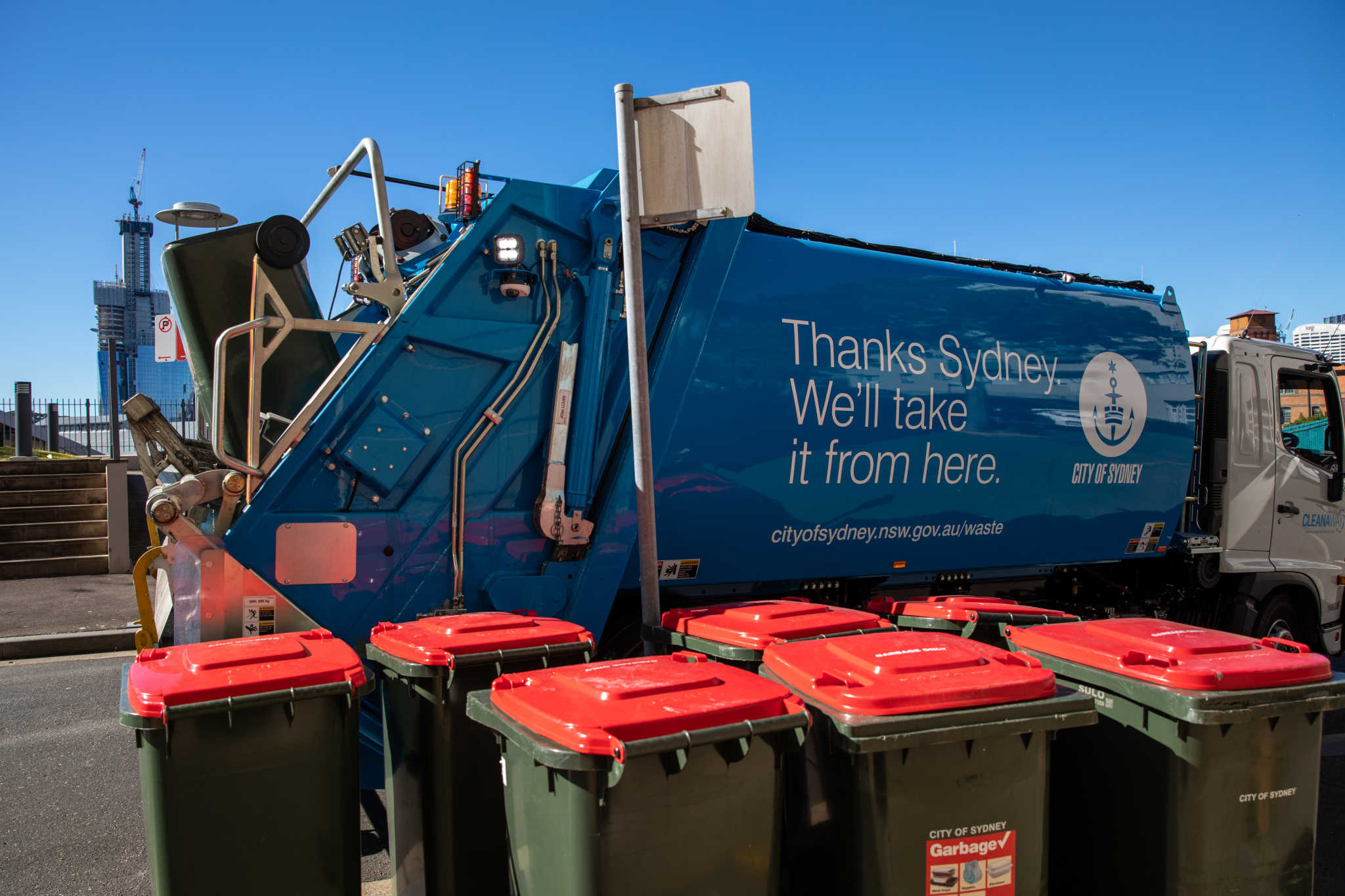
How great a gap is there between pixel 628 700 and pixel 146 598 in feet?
8.31

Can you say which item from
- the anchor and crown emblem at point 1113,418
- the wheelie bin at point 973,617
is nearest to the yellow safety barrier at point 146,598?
the wheelie bin at point 973,617

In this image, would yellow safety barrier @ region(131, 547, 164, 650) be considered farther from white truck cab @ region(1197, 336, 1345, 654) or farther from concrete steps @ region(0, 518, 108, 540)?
concrete steps @ region(0, 518, 108, 540)

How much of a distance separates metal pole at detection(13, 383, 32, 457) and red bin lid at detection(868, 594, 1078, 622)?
51.3 ft

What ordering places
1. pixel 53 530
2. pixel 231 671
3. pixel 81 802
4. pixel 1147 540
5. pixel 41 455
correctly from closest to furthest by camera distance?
pixel 231 671 → pixel 81 802 → pixel 1147 540 → pixel 53 530 → pixel 41 455

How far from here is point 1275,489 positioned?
21.3 ft

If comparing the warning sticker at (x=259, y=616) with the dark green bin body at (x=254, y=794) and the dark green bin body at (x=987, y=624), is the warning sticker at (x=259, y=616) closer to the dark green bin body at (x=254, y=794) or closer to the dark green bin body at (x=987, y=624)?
the dark green bin body at (x=254, y=794)

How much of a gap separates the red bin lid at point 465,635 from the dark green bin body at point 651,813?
0.50 m

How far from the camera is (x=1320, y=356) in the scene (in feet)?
22.1

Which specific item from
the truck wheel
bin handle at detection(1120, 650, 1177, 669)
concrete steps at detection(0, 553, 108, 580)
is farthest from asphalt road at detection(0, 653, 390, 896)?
the truck wheel

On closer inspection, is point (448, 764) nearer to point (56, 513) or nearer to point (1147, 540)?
point (1147, 540)

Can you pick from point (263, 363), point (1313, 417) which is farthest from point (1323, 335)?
point (263, 363)

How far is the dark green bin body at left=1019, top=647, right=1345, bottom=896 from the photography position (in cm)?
285

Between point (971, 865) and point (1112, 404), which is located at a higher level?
point (1112, 404)

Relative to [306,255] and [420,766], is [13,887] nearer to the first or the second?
[420,766]
